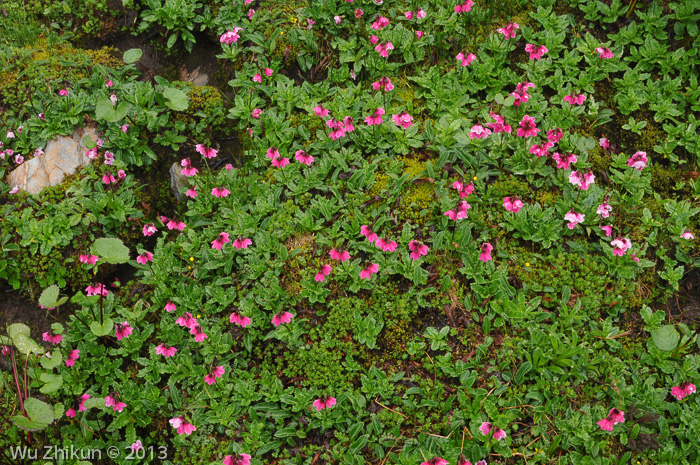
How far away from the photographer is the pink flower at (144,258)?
508 centimetres

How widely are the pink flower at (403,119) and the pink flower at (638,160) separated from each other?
217 centimetres

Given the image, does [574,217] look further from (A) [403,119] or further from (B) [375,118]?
(B) [375,118]

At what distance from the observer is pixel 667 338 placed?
3943mm

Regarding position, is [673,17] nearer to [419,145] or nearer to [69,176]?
[419,145]

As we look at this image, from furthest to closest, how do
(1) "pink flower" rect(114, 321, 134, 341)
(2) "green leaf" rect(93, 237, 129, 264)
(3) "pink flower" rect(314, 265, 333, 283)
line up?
(1) "pink flower" rect(114, 321, 134, 341) < (3) "pink flower" rect(314, 265, 333, 283) < (2) "green leaf" rect(93, 237, 129, 264)

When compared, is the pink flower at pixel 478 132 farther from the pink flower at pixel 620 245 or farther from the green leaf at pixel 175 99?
the green leaf at pixel 175 99

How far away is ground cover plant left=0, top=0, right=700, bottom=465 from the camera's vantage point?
411 centimetres

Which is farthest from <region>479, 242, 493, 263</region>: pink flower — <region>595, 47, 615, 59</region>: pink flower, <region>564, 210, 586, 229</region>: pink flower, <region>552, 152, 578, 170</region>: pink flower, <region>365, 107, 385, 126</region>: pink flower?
<region>595, 47, 615, 59</region>: pink flower

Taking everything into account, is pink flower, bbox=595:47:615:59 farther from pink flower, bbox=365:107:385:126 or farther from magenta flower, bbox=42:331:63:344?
magenta flower, bbox=42:331:63:344

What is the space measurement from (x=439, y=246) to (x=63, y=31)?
5.65 m

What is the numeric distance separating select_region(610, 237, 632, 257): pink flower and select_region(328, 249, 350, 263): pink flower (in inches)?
89.2

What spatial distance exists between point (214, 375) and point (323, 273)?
4.10 feet

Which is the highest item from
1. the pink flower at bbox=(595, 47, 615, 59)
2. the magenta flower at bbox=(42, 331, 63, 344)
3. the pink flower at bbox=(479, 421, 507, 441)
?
the pink flower at bbox=(595, 47, 615, 59)

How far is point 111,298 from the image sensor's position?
5.00 meters
